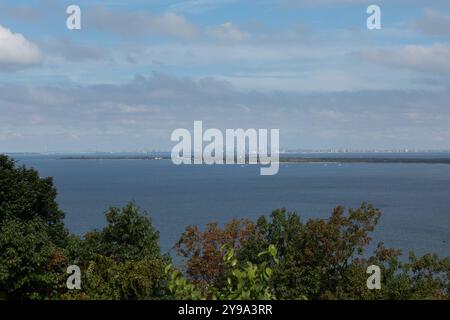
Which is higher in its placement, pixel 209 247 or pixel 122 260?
pixel 209 247

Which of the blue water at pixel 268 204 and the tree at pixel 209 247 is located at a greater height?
the tree at pixel 209 247

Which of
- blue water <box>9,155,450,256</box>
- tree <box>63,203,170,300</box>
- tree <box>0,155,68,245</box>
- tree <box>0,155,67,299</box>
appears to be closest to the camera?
tree <box>63,203,170,300</box>

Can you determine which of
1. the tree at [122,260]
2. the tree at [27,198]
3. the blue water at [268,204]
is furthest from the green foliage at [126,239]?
the blue water at [268,204]

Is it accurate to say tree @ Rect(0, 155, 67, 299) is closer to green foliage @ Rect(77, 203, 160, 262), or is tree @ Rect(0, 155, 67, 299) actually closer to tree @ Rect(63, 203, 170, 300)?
tree @ Rect(63, 203, 170, 300)

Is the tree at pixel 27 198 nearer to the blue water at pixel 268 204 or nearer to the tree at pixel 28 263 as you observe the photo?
the tree at pixel 28 263

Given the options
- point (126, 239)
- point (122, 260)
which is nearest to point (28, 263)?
point (122, 260)

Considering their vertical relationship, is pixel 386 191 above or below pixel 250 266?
below

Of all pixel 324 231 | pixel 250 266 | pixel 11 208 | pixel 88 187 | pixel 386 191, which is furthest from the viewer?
pixel 88 187

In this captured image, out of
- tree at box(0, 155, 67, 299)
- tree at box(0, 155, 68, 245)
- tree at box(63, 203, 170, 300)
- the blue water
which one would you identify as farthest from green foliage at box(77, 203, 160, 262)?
the blue water

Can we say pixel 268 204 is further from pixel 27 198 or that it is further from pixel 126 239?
pixel 126 239
